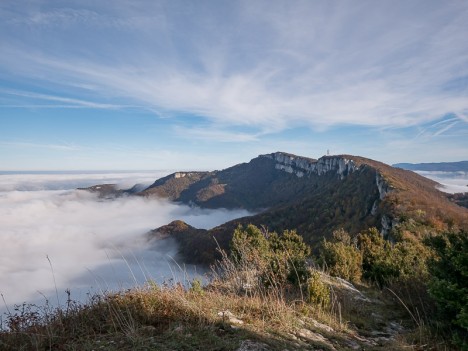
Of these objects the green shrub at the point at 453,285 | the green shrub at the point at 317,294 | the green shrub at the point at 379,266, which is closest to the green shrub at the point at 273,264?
the green shrub at the point at 317,294

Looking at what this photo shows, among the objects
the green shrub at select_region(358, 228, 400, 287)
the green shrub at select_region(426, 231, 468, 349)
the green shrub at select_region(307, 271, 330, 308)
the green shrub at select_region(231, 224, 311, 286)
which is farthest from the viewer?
the green shrub at select_region(358, 228, 400, 287)

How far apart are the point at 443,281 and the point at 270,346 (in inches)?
142

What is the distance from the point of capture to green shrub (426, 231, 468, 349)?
4.95 metres

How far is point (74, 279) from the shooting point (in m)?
183

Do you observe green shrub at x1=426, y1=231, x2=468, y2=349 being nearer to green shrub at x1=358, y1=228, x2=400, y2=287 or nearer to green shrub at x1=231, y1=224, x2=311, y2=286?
green shrub at x1=231, y1=224, x2=311, y2=286

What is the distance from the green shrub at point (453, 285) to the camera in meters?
4.95

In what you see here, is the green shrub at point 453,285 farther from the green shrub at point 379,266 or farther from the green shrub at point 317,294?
the green shrub at point 379,266

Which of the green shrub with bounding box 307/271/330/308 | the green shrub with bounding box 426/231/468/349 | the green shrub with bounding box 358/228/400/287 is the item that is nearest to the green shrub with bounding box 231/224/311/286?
the green shrub with bounding box 307/271/330/308

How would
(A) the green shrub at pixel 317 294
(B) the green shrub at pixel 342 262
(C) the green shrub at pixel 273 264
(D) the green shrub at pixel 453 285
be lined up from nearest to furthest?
(D) the green shrub at pixel 453 285 < (A) the green shrub at pixel 317 294 < (C) the green shrub at pixel 273 264 < (B) the green shrub at pixel 342 262

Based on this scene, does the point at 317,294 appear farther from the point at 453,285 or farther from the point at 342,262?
the point at 342,262

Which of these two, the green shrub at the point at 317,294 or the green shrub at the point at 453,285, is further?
the green shrub at the point at 317,294

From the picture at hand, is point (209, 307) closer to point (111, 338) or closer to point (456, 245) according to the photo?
point (111, 338)

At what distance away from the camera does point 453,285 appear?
5047mm

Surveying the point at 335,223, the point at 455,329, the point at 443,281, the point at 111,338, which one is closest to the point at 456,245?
the point at 443,281
